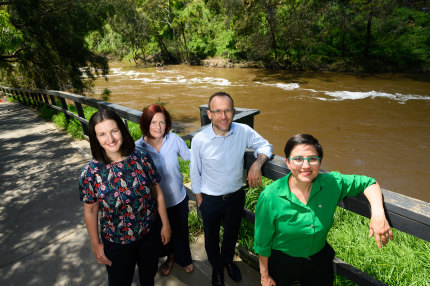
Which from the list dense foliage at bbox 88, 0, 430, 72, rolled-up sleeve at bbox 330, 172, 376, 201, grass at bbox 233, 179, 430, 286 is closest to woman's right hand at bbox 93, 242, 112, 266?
grass at bbox 233, 179, 430, 286

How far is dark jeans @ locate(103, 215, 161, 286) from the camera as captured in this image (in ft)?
5.97

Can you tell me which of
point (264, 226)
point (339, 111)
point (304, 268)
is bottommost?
point (339, 111)

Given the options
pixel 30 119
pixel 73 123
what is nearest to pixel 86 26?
pixel 30 119

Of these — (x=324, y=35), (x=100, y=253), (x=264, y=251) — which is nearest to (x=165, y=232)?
(x=100, y=253)

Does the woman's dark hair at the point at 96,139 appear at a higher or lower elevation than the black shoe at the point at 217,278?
higher

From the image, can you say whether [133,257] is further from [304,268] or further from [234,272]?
[304,268]

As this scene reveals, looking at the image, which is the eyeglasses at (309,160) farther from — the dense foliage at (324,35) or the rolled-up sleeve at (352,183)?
the dense foliage at (324,35)

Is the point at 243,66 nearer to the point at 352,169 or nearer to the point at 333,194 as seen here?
the point at 352,169

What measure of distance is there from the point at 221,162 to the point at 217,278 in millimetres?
1060

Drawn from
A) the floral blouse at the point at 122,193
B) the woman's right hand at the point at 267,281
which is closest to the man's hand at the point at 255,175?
the woman's right hand at the point at 267,281

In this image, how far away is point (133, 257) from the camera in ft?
6.27

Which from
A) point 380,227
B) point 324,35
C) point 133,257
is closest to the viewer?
point 380,227

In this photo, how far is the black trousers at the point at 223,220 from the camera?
2.08 meters

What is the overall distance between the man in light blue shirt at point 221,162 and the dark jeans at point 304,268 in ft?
1.89
